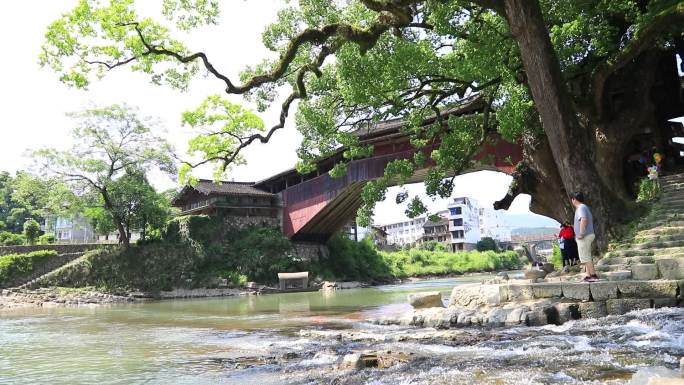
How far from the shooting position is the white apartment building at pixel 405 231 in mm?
96062

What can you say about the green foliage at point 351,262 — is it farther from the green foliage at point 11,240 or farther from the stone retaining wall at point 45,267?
the green foliage at point 11,240

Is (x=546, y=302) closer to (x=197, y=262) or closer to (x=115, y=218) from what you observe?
(x=197, y=262)

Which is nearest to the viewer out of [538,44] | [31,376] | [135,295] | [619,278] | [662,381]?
[662,381]

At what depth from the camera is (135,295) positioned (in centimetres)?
3158

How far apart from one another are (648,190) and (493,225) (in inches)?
3495

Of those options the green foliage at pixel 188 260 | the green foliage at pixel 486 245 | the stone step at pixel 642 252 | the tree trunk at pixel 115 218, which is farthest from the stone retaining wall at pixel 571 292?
the green foliage at pixel 486 245

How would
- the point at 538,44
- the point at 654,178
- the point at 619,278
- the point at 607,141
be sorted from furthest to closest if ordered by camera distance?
the point at 607,141 < the point at 654,178 < the point at 538,44 < the point at 619,278

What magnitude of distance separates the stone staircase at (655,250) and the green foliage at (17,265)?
3338 centimetres

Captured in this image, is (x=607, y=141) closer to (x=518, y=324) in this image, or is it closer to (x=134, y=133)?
(x=518, y=324)

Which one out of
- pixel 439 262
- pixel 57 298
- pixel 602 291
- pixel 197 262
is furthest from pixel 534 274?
pixel 439 262

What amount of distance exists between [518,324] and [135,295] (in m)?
28.1

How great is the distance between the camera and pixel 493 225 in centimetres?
9831

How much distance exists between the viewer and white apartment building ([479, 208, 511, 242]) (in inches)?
3714

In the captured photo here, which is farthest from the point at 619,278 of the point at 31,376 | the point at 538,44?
A: the point at 31,376
